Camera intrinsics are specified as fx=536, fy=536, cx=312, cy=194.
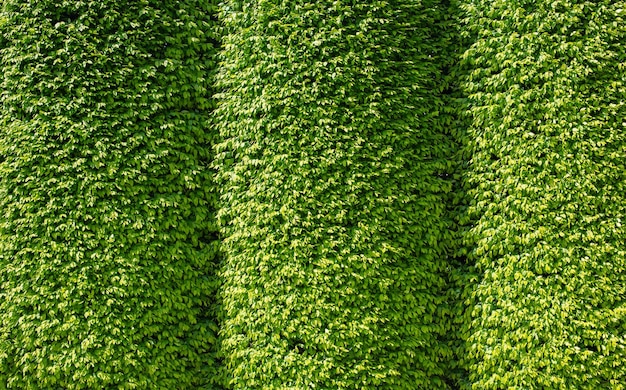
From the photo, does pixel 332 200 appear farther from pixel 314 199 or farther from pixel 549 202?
pixel 549 202

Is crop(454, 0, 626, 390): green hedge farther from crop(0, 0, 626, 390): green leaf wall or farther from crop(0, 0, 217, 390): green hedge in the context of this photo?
crop(0, 0, 217, 390): green hedge

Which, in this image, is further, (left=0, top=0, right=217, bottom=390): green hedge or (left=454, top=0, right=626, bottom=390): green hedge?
(left=0, top=0, right=217, bottom=390): green hedge

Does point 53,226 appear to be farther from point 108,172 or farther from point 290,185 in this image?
point 290,185

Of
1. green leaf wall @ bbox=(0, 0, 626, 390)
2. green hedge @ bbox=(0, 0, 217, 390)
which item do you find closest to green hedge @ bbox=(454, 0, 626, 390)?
green leaf wall @ bbox=(0, 0, 626, 390)

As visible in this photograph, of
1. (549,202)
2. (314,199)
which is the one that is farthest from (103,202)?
(549,202)

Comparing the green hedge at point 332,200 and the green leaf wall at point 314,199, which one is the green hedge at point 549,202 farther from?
the green hedge at point 332,200
